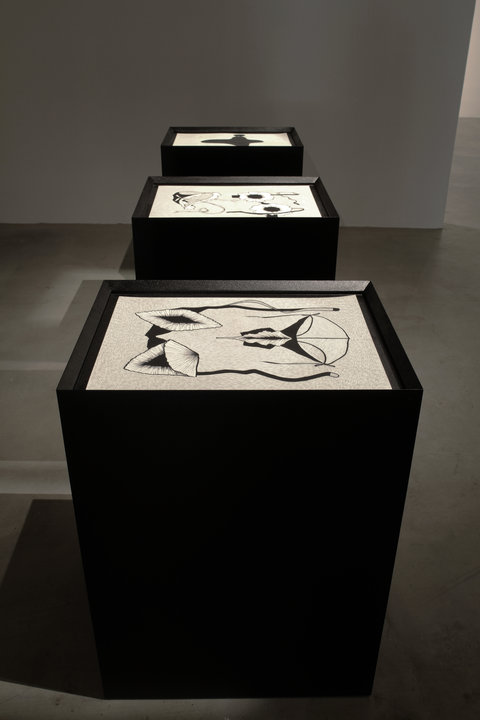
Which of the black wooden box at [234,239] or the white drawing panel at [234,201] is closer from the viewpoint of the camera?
the black wooden box at [234,239]

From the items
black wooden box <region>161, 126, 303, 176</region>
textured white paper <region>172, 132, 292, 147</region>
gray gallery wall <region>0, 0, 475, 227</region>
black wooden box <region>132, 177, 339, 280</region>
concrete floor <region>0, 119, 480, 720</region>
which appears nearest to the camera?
concrete floor <region>0, 119, 480, 720</region>

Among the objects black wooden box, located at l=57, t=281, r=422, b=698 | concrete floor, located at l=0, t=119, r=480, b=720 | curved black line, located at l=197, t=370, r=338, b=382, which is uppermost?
curved black line, located at l=197, t=370, r=338, b=382

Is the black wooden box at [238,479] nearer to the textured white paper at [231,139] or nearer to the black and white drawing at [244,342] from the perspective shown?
→ the black and white drawing at [244,342]

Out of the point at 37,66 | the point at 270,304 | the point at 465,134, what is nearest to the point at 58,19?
the point at 37,66

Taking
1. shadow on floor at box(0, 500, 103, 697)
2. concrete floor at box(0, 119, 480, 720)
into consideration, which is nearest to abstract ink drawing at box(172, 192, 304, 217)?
concrete floor at box(0, 119, 480, 720)

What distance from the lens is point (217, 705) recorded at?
1.66 metres

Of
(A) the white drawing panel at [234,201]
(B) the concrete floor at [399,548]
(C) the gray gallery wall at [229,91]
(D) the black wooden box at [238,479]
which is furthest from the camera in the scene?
(C) the gray gallery wall at [229,91]

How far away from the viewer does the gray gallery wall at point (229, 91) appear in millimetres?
4480

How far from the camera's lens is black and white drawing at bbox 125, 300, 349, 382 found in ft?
4.49

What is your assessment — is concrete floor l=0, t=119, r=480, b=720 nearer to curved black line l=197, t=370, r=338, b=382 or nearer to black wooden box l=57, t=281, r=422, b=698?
black wooden box l=57, t=281, r=422, b=698

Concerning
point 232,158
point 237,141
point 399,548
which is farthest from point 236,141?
point 399,548

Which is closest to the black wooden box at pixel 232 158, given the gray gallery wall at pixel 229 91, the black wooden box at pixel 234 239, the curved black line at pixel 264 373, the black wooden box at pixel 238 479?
the black wooden box at pixel 234 239

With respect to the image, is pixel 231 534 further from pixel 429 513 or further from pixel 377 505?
pixel 429 513

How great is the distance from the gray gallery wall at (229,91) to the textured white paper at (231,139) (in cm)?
111
